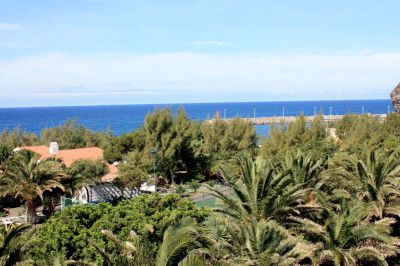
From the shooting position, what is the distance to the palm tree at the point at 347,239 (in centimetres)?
1488

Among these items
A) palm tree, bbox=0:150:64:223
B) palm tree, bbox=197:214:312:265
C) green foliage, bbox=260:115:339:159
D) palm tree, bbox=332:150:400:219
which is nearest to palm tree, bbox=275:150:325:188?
palm tree, bbox=332:150:400:219

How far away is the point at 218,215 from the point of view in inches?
639

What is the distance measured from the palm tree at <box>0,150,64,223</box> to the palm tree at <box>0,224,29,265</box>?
33.5 feet

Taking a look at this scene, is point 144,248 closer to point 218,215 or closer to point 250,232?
point 250,232

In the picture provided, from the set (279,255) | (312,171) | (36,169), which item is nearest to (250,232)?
(279,255)

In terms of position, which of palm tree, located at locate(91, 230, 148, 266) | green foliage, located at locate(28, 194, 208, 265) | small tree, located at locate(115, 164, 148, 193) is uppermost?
palm tree, located at locate(91, 230, 148, 266)

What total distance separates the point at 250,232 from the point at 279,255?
109 cm

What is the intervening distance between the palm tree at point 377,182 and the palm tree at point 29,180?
15.4 metres

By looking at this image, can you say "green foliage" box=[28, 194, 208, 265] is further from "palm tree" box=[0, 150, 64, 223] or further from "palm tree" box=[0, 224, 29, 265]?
"palm tree" box=[0, 150, 64, 223]

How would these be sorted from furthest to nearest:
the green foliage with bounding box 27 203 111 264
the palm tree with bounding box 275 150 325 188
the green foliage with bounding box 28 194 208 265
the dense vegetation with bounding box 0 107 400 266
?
1. the palm tree with bounding box 275 150 325 188
2. the green foliage with bounding box 27 203 111 264
3. the green foliage with bounding box 28 194 208 265
4. the dense vegetation with bounding box 0 107 400 266

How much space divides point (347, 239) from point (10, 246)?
35.5 feet

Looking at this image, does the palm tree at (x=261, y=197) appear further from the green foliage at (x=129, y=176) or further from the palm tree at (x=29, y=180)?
the green foliage at (x=129, y=176)

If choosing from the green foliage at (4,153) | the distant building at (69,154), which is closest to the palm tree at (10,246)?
the green foliage at (4,153)

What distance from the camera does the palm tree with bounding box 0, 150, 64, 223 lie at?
2388 cm
